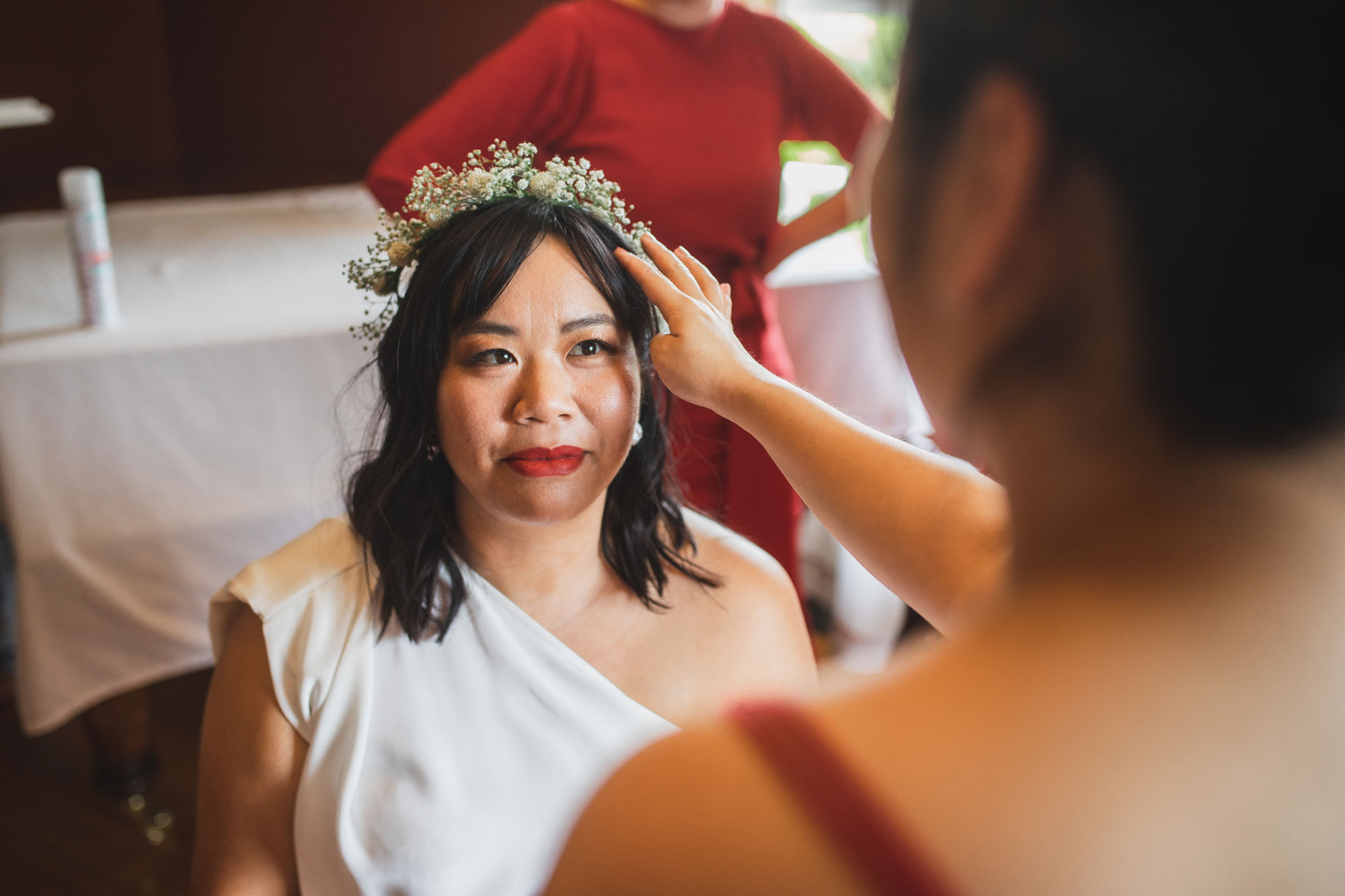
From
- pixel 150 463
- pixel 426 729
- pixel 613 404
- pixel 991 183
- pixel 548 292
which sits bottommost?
pixel 150 463

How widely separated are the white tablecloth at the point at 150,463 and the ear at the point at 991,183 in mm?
1388

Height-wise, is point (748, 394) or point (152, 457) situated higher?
point (748, 394)

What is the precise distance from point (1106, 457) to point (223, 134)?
490cm

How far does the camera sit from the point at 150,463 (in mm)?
1940

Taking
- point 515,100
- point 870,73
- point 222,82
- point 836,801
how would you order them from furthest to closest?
point 222,82, point 870,73, point 515,100, point 836,801

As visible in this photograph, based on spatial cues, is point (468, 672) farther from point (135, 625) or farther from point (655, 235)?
point (135, 625)

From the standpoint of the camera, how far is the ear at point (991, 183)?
451 millimetres

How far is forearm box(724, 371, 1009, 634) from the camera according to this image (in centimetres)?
95

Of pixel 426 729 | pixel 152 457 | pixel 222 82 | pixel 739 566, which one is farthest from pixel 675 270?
pixel 222 82

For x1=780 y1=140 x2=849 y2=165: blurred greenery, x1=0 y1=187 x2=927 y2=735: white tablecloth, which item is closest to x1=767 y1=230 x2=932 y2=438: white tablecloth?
x1=0 y1=187 x2=927 y2=735: white tablecloth

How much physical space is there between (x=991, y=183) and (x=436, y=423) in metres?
0.92

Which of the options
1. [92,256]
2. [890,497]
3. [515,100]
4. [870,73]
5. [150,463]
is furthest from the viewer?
[92,256]

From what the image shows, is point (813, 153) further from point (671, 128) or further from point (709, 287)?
point (709, 287)

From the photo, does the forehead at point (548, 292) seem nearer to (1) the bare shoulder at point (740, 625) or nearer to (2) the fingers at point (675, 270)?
(2) the fingers at point (675, 270)
